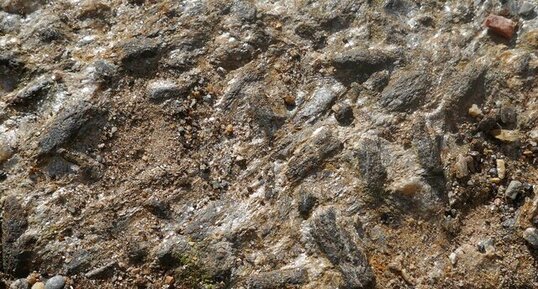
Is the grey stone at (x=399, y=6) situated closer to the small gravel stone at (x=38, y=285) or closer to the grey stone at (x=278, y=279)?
the grey stone at (x=278, y=279)

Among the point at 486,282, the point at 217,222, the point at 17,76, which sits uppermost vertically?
the point at 17,76

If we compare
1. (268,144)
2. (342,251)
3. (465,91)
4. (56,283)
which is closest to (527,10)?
(465,91)

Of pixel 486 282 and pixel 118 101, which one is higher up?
pixel 118 101

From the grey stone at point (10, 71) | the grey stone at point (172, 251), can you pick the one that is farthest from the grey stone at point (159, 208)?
the grey stone at point (10, 71)

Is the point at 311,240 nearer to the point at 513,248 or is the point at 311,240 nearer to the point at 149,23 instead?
the point at 513,248

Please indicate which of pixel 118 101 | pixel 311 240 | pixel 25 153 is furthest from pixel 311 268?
pixel 25 153

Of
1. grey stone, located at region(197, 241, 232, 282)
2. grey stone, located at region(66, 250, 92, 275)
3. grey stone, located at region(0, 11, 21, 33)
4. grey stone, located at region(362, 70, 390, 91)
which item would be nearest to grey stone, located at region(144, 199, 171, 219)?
grey stone, located at region(197, 241, 232, 282)

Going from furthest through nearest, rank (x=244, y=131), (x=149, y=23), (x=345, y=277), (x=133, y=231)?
(x=149, y=23) < (x=244, y=131) < (x=133, y=231) < (x=345, y=277)

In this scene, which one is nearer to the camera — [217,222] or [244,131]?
[217,222]
